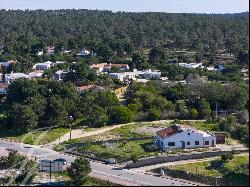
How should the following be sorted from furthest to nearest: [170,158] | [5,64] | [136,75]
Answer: [5,64], [136,75], [170,158]

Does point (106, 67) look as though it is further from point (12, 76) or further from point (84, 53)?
point (12, 76)

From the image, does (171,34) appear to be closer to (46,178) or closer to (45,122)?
(45,122)

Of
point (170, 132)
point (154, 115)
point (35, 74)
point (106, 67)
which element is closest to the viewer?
point (170, 132)

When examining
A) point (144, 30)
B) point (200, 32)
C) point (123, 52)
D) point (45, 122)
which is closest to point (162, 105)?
point (45, 122)

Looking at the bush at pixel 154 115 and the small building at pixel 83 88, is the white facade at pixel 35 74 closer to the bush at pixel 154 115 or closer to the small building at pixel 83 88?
the small building at pixel 83 88

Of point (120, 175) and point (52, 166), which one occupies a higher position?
point (52, 166)

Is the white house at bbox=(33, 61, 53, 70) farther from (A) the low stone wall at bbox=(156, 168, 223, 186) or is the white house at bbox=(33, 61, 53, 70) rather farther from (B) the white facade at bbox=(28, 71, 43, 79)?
(A) the low stone wall at bbox=(156, 168, 223, 186)

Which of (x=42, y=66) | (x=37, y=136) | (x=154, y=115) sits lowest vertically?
(x=37, y=136)

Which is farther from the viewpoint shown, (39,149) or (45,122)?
(45,122)

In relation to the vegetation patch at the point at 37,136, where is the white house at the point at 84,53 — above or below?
above

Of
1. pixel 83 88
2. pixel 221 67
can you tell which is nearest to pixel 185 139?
pixel 83 88

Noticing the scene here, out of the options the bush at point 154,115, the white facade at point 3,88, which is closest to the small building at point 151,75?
the white facade at point 3,88
